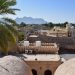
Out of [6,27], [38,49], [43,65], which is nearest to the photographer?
[6,27]

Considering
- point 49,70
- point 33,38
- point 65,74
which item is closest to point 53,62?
point 49,70

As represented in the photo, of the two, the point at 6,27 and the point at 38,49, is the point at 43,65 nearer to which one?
the point at 38,49

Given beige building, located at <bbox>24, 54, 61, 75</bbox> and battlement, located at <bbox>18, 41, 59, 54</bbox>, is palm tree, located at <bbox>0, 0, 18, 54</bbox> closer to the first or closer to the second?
beige building, located at <bbox>24, 54, 61, 75</bbox>

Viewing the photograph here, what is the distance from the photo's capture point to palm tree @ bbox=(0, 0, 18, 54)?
13430 mm

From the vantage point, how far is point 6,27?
45.3 ft

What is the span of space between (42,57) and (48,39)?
676 inches

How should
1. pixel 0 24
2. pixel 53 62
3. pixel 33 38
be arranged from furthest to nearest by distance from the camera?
pixel 33 38 < pixel 53 62 < pixel 0 24

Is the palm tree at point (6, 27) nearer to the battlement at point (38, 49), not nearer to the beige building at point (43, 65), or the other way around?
the beige building at point (43, 65)

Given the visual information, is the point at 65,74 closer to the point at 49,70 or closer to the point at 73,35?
the point at 49,70

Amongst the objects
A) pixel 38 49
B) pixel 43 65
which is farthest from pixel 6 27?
pixel 38 49

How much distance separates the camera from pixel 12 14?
1436 centimetres

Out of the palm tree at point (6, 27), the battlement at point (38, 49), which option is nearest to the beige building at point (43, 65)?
the battlement at point (38, 49)

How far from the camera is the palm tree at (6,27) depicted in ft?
44.1

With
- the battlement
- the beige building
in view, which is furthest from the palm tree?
the battlement
